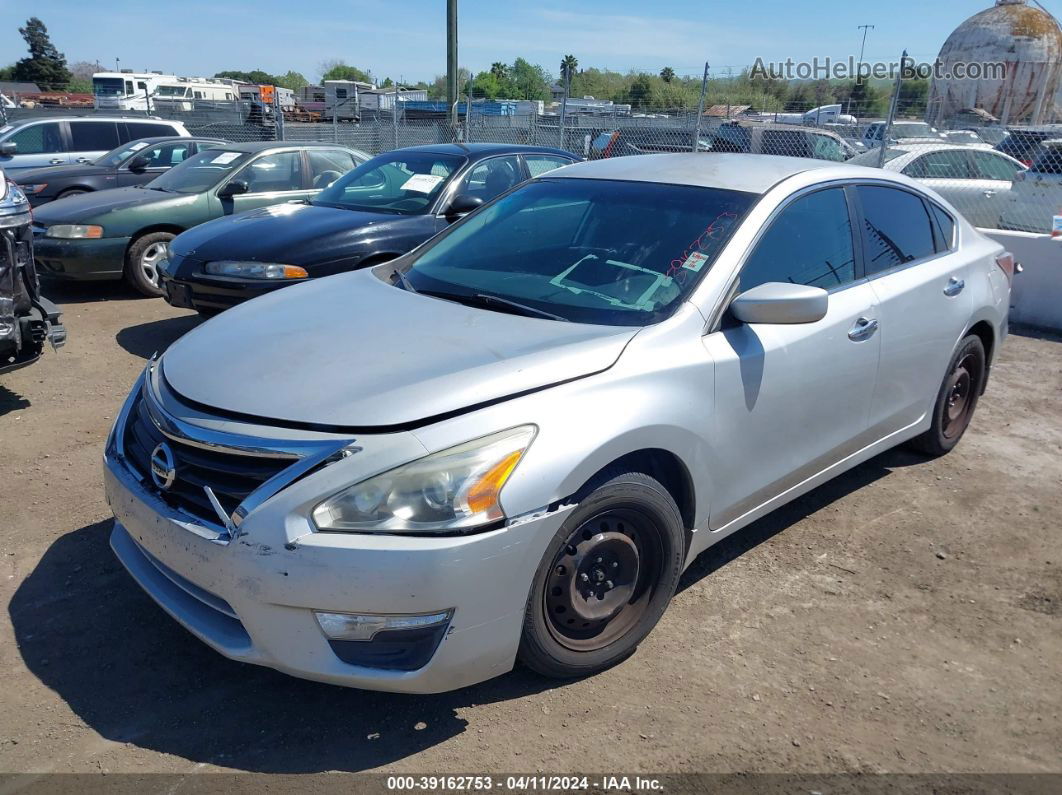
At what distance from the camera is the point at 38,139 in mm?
13242

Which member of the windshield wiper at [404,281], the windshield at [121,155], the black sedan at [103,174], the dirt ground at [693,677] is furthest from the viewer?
the windshield at [121,155]

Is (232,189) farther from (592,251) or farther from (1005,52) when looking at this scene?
(1005,52)

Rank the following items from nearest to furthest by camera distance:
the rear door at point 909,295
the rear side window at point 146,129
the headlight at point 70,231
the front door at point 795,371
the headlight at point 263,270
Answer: the front door at point 795,371
the rear door at point 909,295
the headlight at point 263,270
the headlight at point 70,231
the rear side window at point 146,129

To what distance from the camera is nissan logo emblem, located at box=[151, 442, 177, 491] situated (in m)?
2.63

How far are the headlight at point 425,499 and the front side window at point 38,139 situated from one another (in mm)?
13588

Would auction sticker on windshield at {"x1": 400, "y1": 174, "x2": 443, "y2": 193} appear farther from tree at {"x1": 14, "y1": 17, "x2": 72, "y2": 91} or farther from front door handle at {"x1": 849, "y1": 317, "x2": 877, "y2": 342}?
tree at {"x1": 14, "y1": 17, "x2": 72, "y2": 91}

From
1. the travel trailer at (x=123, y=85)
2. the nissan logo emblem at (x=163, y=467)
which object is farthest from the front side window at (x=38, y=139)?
the travel trailer at (x=123, y=85)

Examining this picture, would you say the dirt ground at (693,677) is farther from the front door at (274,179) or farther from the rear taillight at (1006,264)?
the front door at (274,179)

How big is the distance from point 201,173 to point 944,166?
10511 millimetres

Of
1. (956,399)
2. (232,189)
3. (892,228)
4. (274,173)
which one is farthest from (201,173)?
(956,399)

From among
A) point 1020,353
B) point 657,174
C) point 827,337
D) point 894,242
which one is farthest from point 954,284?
point 1020,353

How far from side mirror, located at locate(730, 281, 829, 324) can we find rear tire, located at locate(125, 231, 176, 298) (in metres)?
6.82

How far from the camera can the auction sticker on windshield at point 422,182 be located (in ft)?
22.9

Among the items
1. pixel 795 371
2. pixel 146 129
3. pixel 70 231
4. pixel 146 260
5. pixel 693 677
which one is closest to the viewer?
pixel 693 677
